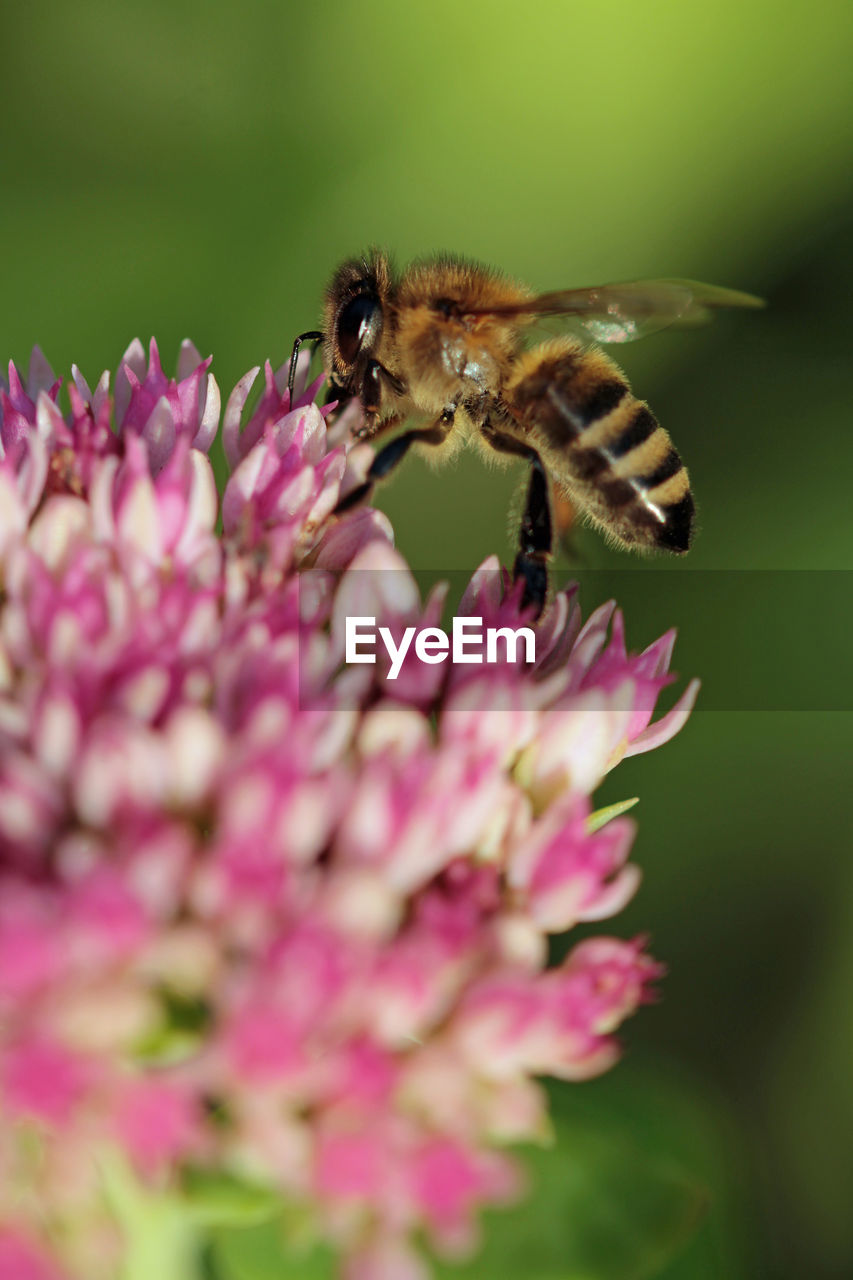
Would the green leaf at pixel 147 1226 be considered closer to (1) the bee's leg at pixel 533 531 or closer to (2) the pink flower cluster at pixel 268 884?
(2) the pink flower cluster at pixel 268 884

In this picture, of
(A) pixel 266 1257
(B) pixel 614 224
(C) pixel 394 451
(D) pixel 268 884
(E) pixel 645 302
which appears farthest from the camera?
(B) pixel 614 224

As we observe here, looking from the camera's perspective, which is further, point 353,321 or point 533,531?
point 353,321

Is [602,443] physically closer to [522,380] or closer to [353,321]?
[522,380]

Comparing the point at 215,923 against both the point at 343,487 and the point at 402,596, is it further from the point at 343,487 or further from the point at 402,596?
the point at 343,487

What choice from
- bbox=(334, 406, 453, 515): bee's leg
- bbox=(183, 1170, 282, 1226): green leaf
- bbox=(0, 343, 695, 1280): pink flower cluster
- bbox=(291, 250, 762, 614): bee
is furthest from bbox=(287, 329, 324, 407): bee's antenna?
bbox=(183, 1170, 282, 1226): green leaf

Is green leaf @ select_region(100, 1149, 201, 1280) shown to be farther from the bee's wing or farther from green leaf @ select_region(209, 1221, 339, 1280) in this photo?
the bee's wing

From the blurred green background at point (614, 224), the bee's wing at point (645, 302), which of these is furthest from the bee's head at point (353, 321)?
the blurred green background at point (614, 224)

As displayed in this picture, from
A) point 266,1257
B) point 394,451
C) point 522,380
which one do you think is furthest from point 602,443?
point 266,1257
